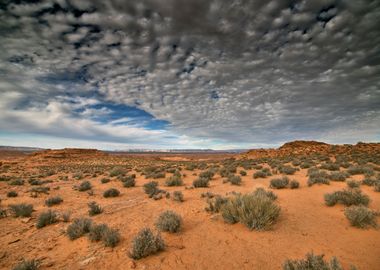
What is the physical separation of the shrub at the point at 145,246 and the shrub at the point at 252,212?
2024mm

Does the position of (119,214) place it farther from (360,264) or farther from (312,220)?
Result: (360,264)

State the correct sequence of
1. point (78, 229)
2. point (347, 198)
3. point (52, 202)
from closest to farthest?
point (78, 229), point (347, 198), point (52, 202)

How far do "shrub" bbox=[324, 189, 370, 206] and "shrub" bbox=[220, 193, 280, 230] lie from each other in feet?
7.55

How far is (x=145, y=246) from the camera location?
4.32m

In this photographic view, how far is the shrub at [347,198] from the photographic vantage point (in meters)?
6.42

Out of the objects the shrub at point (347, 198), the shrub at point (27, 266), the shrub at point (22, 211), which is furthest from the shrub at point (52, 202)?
the shrub at point (347, 198)

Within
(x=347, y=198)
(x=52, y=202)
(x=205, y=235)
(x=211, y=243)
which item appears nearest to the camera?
(x=211, y=243)

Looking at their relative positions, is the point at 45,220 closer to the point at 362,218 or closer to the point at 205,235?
the point at 205,235

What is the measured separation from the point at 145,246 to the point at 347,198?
234 inches

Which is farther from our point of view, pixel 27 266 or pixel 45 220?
pixel 45 220

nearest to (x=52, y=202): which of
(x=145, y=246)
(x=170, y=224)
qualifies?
(x=170, y=224)

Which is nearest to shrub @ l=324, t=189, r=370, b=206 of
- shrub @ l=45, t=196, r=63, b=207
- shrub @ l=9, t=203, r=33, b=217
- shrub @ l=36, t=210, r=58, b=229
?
shrub @ l=36, t=210, r=58, b=229

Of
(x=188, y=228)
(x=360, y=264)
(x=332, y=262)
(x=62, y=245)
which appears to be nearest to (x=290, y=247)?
(x=360, y=264)

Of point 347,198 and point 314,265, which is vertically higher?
point 347,198
